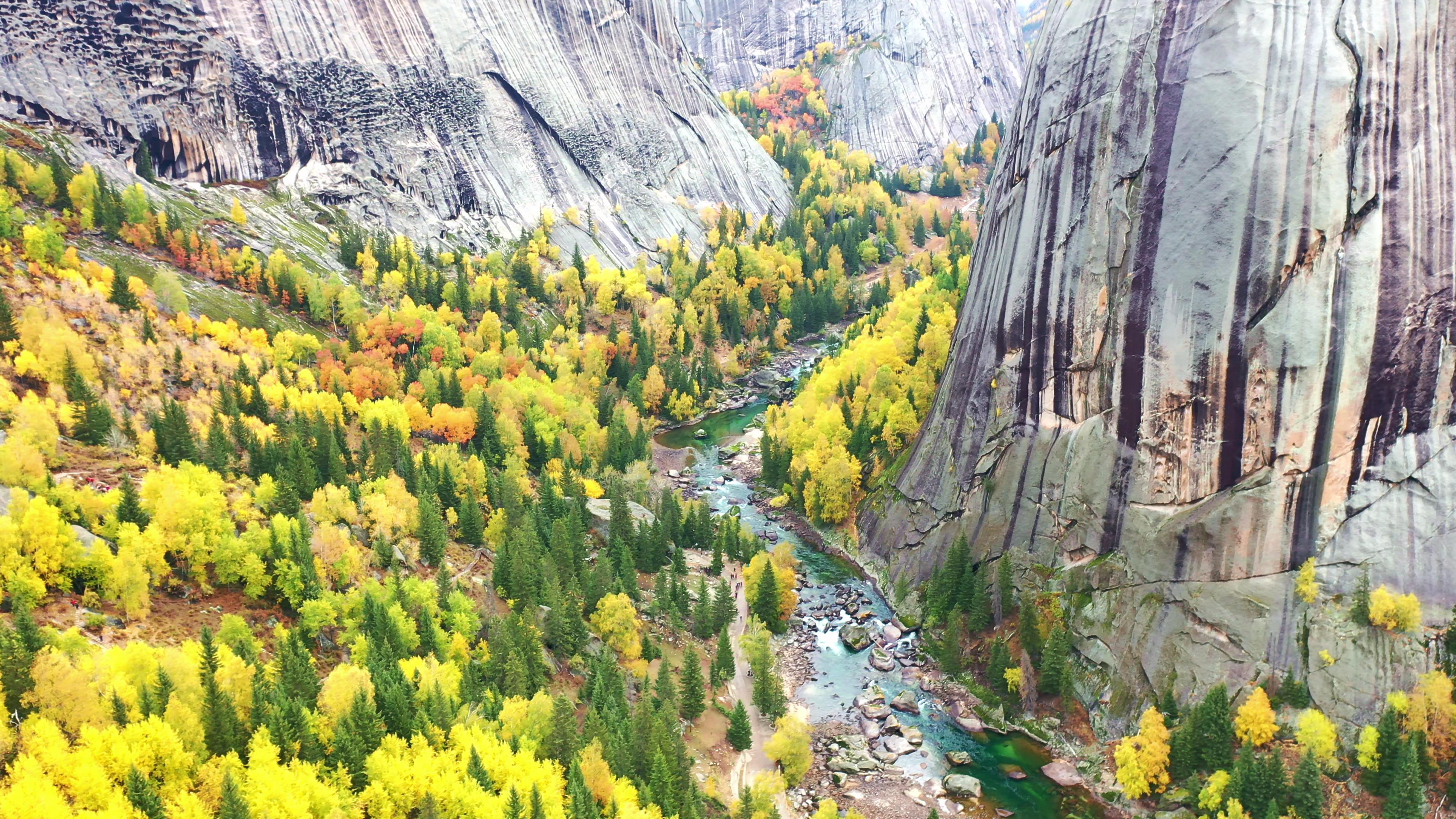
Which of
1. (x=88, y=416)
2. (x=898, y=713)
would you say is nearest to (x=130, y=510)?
(x=88, y=416)

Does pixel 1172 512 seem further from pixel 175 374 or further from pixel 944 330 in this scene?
pixel 175 374

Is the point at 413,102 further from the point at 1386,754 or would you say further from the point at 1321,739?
the point at 1386,754

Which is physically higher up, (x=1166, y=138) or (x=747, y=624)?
(x=1166, y=138)

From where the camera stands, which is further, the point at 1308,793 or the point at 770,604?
the point at 770,604

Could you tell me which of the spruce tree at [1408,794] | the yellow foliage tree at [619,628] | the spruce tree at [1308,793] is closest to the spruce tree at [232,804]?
the yellow foliage tree at [619,628]

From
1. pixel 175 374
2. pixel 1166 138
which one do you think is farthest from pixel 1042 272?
pixel 175 374
